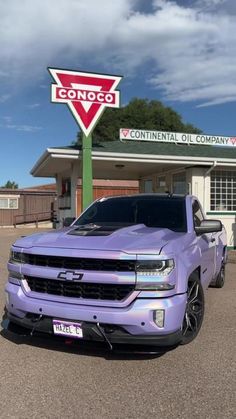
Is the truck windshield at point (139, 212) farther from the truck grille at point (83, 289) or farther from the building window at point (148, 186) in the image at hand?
the building window at point (148, 186)

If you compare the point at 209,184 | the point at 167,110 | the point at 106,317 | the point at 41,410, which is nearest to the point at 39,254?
the point at 106,317

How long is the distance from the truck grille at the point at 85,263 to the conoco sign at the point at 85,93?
31.1 feet

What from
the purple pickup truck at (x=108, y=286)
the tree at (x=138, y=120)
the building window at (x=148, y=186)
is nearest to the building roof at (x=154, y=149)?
the building window at (x=148, y=186)

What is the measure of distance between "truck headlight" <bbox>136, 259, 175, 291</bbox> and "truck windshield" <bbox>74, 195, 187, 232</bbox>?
5.12ft

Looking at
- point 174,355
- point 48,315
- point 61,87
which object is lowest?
point 174,355

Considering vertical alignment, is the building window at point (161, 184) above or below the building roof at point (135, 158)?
below

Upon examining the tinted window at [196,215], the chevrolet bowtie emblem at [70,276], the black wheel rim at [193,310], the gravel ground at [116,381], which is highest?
the tinted window at [196,215]

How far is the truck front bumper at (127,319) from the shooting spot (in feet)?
15.2

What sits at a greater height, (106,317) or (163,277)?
(163,277)

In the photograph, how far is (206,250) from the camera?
695 centimetres

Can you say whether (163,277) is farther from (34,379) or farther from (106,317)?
(34,379)

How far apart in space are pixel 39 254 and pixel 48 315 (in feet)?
2.11

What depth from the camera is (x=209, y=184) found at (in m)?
16.9

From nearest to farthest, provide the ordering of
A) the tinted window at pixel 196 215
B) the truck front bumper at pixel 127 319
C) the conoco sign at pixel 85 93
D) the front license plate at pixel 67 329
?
1. the truck front bumper at pixel 127 319
2. the front license plate at pixel 67 329
3. the tinted window at pixel 196 215
4. the conoco sign at pixel 85 93
